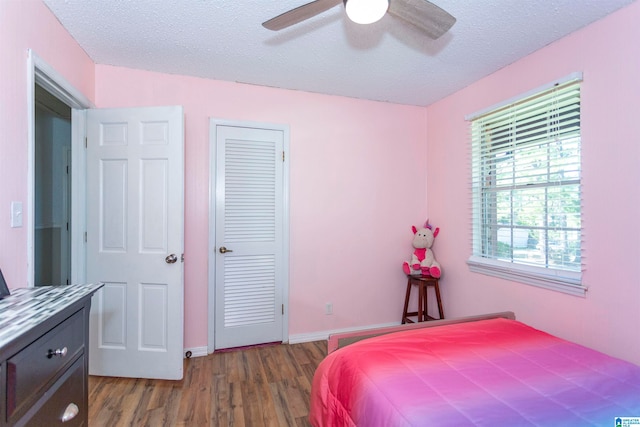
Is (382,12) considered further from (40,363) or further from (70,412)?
(70,412)

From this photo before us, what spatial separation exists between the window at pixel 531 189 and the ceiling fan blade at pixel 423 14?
1.16 m

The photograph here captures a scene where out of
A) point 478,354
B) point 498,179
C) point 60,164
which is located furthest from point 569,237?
point 60,164

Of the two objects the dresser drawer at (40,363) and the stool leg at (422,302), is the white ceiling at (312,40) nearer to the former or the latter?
the dresser drawer at (40,363)

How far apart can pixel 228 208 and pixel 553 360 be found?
95.6 inches

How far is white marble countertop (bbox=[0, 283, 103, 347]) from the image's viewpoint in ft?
2.77

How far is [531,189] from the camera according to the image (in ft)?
7.29

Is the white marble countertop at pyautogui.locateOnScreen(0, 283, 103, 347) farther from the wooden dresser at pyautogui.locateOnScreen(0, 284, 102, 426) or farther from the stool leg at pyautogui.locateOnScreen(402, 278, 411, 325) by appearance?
the stool leg at pyautogui.locateOnScreen(402, 278, 411, 325)

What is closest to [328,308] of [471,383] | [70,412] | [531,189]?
[471,383]

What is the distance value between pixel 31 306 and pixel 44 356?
7.9 inches

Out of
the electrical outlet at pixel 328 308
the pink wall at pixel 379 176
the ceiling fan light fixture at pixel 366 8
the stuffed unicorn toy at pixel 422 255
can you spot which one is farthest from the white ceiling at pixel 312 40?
the electrical outlet at pixel 328 308

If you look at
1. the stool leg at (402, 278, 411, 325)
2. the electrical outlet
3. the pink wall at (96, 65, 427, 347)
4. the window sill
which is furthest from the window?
the electrical outlet

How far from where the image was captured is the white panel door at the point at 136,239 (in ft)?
7.30

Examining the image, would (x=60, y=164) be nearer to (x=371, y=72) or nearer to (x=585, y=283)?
(x=371, y=72)

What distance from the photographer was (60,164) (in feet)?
11.3
